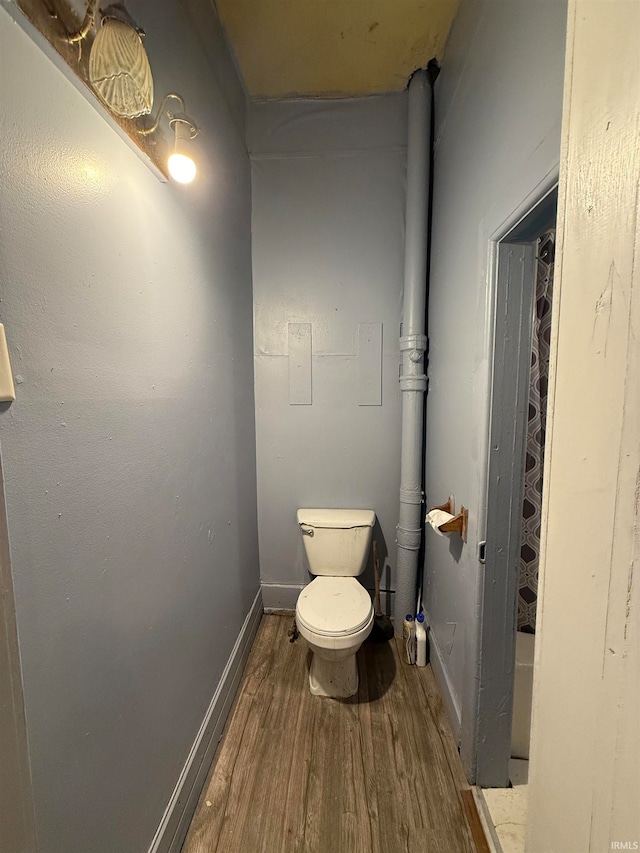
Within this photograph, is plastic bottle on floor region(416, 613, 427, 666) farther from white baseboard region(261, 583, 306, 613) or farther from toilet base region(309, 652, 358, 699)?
white baseboard region(261, 583, 306, 613)

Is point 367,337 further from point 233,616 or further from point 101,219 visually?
point 233,616

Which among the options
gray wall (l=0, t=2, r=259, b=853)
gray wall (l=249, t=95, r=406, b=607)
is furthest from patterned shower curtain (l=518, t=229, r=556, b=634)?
gray wall (l=0, t=2, r=259, b=853)

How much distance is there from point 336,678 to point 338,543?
59cm

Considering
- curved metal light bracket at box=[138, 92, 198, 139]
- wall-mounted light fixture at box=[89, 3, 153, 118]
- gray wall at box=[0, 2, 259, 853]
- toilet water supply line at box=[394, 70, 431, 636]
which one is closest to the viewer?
gray wall at box=[0, 2, 259, 853]

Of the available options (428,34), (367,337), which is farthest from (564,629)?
(428,34)

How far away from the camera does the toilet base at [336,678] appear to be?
1.59 meters

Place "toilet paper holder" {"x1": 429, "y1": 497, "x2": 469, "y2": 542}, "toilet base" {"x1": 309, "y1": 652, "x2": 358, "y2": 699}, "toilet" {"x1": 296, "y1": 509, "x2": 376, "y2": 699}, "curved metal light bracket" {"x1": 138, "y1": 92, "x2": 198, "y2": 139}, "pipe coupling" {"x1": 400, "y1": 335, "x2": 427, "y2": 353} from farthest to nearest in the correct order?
1. "pipe coupling" {"x1": 400, "y1": 335, "x2": 427, "y2": 353}
2. "toilet base" {"x1": 309, "y1": 652, "x2": 358, "y2": 699}
3. "toilet" {"x1": 296, "y1": 509, "x2": 376, "y2": 699}
4. "toilet paper holder" {"x1": 429, "y1": 497, "x2": 469, "y2": 542}
5. "curved metal light bracket" {"x1": 138, "y1": 92, "x2": 198, "y2": 139}

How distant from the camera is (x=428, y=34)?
1504 millimetres

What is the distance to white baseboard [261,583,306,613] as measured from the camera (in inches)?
85.2

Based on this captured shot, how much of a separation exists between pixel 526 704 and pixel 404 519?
91 centimetres

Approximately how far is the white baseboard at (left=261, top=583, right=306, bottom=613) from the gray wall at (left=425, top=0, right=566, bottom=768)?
0.79 m

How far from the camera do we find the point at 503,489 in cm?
113

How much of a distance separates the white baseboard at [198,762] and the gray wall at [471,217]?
0.92 meters

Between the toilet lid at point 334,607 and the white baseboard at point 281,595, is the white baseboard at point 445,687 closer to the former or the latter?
the toilet lid at point 334,607
